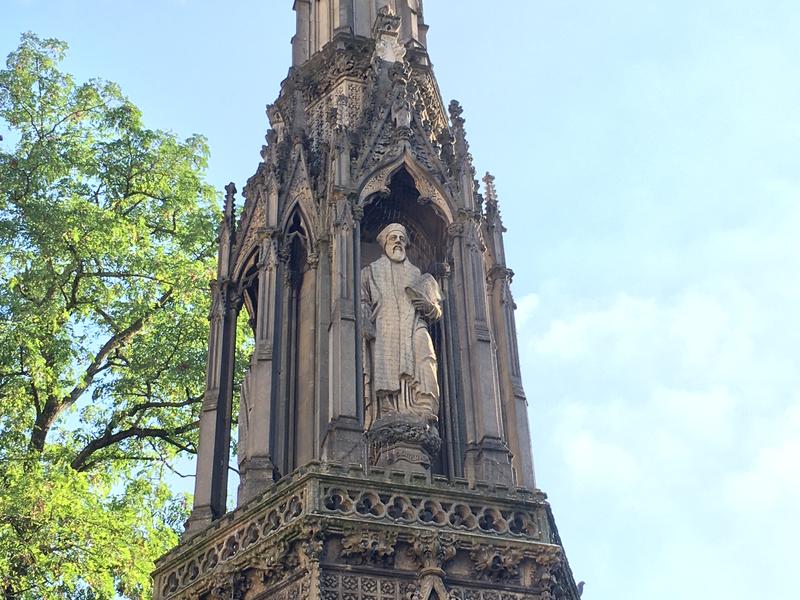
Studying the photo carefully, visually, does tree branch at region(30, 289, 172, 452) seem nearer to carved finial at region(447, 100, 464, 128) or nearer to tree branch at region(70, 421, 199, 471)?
tree branch at region(70, 421, 199, 471)

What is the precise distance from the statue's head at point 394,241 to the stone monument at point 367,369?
0.11 feet

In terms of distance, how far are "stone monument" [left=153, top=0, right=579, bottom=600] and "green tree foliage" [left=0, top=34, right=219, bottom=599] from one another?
12.1ft

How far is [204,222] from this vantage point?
971 inches

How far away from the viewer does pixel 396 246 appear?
1603cm

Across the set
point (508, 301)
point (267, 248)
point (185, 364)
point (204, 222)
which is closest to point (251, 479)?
point (267, 248)

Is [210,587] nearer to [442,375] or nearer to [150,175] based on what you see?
[442,375]

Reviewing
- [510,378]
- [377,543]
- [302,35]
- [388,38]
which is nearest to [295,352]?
[510,378]

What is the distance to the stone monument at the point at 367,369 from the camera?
12.5 metres

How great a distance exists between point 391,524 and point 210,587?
196cm

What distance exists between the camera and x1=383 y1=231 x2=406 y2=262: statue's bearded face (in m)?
15.9

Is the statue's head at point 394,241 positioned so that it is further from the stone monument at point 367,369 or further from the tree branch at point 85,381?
the tree branch at point 85,381

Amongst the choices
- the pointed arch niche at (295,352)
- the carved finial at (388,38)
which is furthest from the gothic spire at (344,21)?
the pointed arch niche at (295,352)

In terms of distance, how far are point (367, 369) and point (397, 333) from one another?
0.59m

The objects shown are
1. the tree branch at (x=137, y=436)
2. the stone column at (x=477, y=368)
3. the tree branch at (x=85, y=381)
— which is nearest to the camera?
the stone column at (x=477, y=368)
